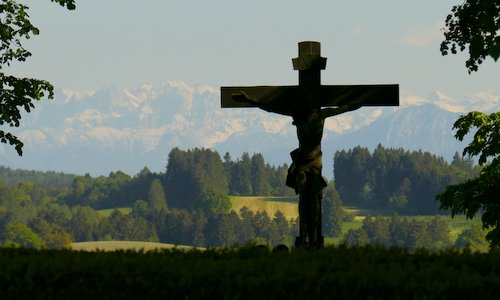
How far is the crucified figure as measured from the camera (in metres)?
15.6

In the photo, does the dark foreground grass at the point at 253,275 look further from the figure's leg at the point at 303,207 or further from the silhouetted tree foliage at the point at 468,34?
the silhouetted tree foliage at the point at 468,34

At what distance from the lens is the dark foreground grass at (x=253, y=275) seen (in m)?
10.3

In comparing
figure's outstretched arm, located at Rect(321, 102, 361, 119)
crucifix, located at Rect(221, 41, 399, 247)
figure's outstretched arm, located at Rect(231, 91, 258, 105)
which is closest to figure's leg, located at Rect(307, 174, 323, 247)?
crucifix, located at Rect(221, 41, 399, 247)

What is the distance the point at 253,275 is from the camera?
1074 cm

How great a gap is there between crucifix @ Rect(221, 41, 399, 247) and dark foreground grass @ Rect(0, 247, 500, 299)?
138 inches

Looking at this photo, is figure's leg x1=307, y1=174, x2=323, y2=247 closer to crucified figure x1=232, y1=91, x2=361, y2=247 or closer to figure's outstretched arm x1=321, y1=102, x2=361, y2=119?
crucified figure x1=232, y1=91, x2=361, y2=247


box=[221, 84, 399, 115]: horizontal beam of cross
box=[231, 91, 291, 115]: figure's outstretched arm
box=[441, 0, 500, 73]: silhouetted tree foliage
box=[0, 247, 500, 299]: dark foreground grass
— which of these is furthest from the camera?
box=[441, 0, 500, 73]: silhouetted tree foliage

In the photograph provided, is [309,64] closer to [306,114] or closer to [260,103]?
[306,114]

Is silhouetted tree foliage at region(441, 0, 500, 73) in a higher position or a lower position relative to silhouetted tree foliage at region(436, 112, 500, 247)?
higher

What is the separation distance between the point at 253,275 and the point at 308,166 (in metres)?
5.09

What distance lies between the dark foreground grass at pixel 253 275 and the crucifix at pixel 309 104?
3.50 metres

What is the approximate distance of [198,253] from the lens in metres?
12.3

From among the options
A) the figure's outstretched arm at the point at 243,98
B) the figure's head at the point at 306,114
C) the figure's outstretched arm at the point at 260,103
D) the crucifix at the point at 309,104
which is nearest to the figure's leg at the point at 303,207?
the crucifix at the point at 309,104

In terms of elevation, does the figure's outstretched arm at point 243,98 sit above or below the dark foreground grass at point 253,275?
above
